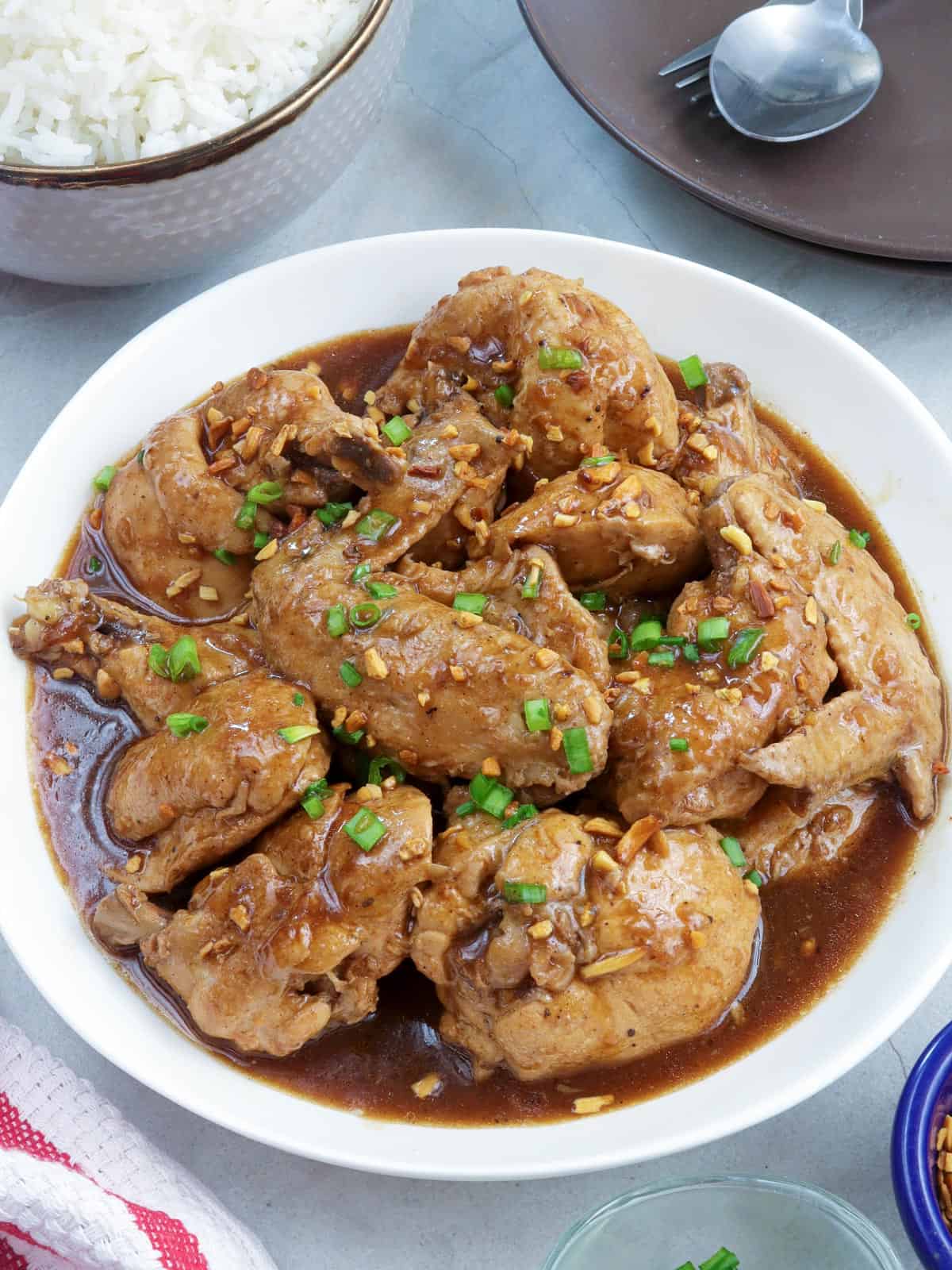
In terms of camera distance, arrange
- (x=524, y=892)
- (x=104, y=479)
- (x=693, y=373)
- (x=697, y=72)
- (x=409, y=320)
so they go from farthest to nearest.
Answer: (x=697, y=72)
(x=409, y=320)
(x=693, y=373)
(x=104, y=479)
(x=524, y=892)

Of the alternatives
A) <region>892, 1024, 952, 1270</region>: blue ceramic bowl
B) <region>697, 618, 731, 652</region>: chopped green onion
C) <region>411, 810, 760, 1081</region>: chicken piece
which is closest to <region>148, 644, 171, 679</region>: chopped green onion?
<region>411, 810, 760, 1081</region>: chicken piece

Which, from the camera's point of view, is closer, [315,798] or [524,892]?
[524,892]

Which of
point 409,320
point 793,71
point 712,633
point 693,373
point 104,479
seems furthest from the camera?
point 793,71

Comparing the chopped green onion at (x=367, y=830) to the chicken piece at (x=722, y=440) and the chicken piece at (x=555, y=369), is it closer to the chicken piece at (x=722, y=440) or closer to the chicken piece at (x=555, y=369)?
the chicken piece at (x=555, y=369)

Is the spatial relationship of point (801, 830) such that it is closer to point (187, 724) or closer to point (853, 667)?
point (853, 667)

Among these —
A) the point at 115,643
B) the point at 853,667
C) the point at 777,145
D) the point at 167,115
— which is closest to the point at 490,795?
the point at 853,667

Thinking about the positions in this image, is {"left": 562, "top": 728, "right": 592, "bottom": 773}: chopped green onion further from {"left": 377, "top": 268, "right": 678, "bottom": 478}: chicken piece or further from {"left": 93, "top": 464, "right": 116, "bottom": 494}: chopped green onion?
{"left": 93, "top": 464, "right": 116, "bottom": 494}: chopped green onion

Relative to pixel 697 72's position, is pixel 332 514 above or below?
below

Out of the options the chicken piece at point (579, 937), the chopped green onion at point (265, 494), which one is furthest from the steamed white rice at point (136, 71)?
the chicken piece at point (579, 937)
